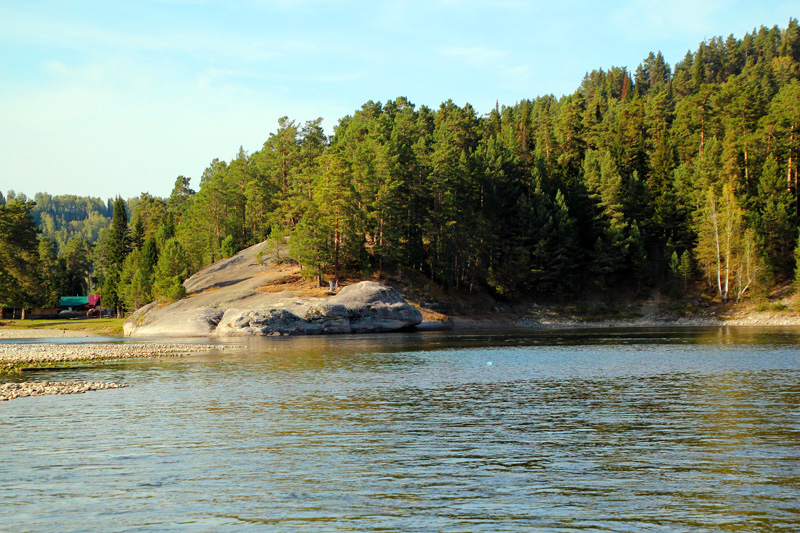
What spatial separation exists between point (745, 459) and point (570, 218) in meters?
80.1

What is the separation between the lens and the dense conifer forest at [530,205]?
249 feet

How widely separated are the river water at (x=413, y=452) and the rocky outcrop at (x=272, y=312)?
3015 centimetres

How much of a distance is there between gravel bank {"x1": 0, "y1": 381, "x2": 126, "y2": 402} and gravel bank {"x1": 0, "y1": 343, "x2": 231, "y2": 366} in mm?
11106

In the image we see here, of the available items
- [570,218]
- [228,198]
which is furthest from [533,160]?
[228,198]

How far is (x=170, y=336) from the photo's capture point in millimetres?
62438

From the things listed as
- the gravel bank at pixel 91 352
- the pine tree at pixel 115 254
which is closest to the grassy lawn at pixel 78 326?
the pine tree at pixel 115 254

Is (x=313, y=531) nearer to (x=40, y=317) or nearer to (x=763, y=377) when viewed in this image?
(x=763, y=377)

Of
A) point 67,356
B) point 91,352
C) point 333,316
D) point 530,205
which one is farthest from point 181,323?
point 530,205

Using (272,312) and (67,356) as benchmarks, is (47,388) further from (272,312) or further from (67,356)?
(272,312)

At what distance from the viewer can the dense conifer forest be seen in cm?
7581

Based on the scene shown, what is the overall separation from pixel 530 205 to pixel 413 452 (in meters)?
77.4

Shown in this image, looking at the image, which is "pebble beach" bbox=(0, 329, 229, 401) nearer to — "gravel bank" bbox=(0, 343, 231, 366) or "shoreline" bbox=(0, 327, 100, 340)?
"gravel bank" bbox=(0, 343, 231, 366)

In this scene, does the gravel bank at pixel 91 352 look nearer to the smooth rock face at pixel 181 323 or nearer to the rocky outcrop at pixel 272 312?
the rocky outcrop at pixel 272 312

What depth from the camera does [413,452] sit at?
581 inches
